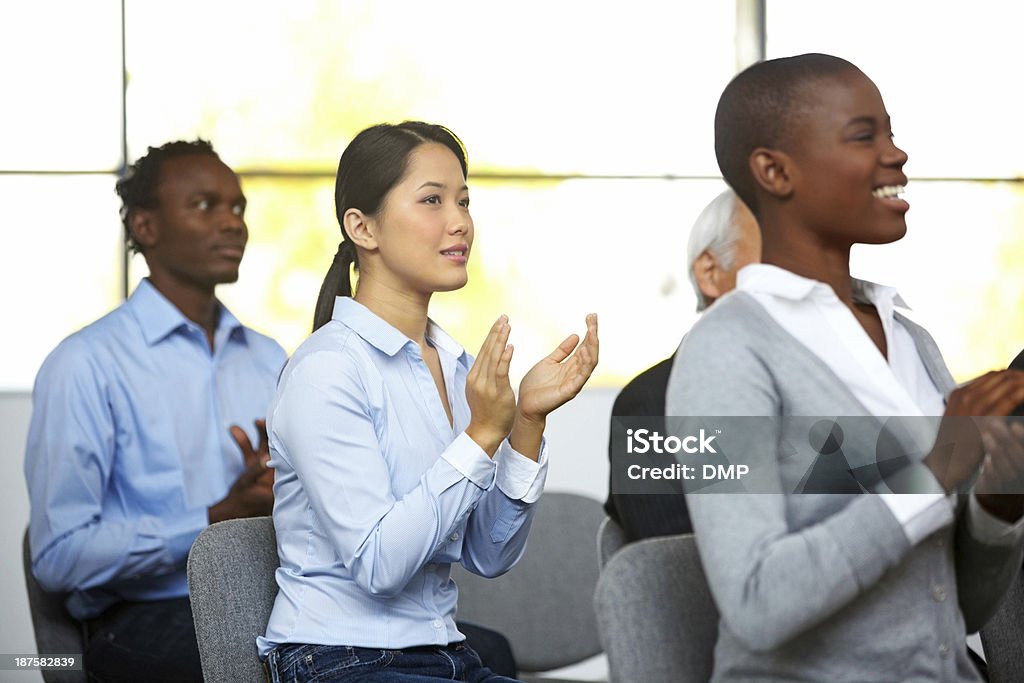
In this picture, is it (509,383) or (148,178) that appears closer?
(509,383)

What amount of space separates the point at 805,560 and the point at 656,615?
26 centimetres

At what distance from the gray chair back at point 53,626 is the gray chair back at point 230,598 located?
638 mm

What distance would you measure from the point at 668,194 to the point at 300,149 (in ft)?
3.46

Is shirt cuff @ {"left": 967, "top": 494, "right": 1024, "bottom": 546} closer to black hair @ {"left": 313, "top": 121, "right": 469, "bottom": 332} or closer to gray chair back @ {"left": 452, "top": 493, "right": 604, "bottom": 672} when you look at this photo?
black hair @ {"left": 313, "top": 121, "right": 469, "bottom": 332}

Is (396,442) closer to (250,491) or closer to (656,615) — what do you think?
(656,615)

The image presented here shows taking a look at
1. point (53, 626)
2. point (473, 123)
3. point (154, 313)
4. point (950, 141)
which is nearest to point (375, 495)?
point (53, 626)

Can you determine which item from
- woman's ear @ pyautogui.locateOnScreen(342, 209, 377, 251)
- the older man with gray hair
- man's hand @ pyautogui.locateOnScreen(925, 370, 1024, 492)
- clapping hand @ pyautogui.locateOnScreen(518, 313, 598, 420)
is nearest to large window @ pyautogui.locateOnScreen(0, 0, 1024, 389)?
the older man with gray hair

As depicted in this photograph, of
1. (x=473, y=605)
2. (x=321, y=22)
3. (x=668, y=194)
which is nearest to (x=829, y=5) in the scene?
(x=668, y=194)

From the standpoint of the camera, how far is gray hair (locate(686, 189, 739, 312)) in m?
1.86

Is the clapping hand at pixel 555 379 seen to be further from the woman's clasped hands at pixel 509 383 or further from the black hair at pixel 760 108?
the black hair at pixel 760 108

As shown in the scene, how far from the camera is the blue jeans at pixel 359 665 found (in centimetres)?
130

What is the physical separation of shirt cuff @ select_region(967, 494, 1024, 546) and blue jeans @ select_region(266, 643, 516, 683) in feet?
2.01

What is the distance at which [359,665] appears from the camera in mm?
1312

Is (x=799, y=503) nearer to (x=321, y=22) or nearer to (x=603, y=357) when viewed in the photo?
(x=603, y=357)
